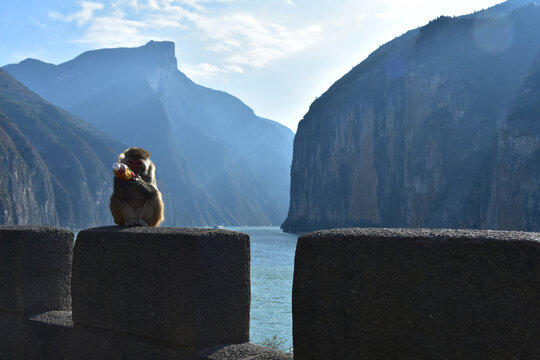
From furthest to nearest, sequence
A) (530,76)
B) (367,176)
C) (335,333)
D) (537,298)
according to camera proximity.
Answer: (367,176) < (530,76) < (335,333) < (537,298)

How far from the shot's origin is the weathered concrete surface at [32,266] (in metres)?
4.43

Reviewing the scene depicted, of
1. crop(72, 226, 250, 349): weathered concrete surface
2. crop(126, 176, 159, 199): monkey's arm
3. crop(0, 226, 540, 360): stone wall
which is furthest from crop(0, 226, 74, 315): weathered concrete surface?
crop(72, 226, 250, 349): weathered concrete surface

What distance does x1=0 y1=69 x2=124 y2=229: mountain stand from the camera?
115 metres

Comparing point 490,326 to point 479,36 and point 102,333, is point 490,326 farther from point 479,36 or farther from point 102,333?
point 479,36

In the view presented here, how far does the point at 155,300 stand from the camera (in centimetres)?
325

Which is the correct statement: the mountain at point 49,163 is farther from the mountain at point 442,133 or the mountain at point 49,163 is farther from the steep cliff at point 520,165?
the steep cliff at point 520,165

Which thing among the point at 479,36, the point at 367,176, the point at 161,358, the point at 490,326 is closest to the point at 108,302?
the point at 161,358

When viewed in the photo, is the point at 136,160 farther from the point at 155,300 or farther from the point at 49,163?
the point at 49,163

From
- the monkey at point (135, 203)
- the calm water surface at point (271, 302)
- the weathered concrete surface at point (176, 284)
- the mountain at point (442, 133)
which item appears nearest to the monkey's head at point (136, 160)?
the monkey at point (135, 203)

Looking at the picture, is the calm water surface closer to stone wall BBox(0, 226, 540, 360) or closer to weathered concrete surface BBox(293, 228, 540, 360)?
stone wall BBox(0, 226, 540, 360)

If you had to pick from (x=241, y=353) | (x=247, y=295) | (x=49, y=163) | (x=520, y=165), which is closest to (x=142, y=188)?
(x=247, y=295)

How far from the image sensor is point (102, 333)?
12.0ft

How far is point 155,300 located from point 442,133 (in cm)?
8324

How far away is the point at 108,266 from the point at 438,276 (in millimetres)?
2287
